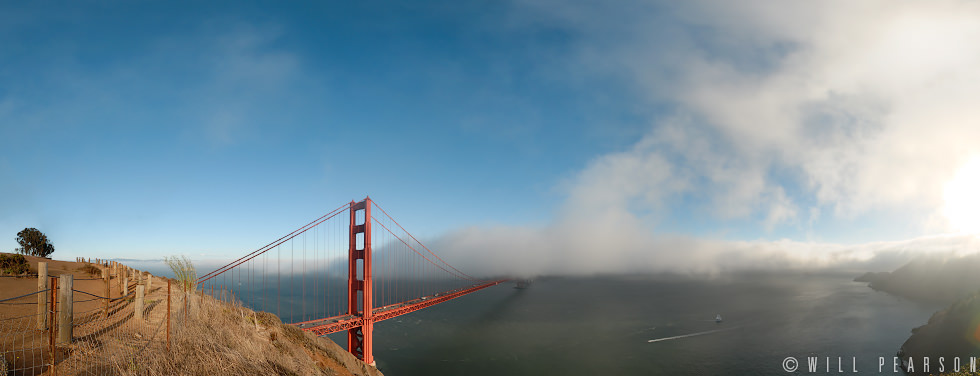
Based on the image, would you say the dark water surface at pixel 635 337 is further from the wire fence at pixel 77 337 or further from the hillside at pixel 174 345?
the wire fence at pixel 77 337

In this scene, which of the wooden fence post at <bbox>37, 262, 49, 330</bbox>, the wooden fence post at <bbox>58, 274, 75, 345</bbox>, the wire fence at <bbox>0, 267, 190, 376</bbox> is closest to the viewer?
the wire fence at <bbox>0, 267, 190, 376</bbox>

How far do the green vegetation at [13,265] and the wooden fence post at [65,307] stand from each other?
24.4 metres

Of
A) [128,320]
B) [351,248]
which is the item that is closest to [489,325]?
[351,248]

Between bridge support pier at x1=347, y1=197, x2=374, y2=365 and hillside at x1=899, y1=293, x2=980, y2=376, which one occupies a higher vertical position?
bridge support pier at x1=347, y1=197, x2=374, y2=365

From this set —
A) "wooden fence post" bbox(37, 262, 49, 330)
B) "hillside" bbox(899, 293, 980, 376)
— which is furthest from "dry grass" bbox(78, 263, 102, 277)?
"hillside" bbox(899, 293, 980, 376)

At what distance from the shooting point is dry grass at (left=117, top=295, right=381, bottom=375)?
6273 millimetres

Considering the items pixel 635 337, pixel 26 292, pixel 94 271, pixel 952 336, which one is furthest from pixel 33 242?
pixel 952 336

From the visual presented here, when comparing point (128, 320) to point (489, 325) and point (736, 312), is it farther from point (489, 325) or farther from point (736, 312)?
point (736, 312)

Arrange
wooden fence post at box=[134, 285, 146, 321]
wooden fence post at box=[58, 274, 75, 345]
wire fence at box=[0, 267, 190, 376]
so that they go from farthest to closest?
wooden fence post at box=[134, 285, 146, 321], wooden fence post at box=[58, 274, 75, 345], wire fence at box=[0, 267, 190, 376]

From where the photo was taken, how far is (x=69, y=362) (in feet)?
21.8

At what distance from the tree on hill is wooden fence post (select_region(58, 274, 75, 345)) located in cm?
4850

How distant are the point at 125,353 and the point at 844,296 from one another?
15533cm

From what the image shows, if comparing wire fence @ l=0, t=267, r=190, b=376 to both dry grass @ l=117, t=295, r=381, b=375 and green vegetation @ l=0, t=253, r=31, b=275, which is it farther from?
green vegetation @ l=0, t=253, r=31, b=275

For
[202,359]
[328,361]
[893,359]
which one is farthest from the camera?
[893,359]
